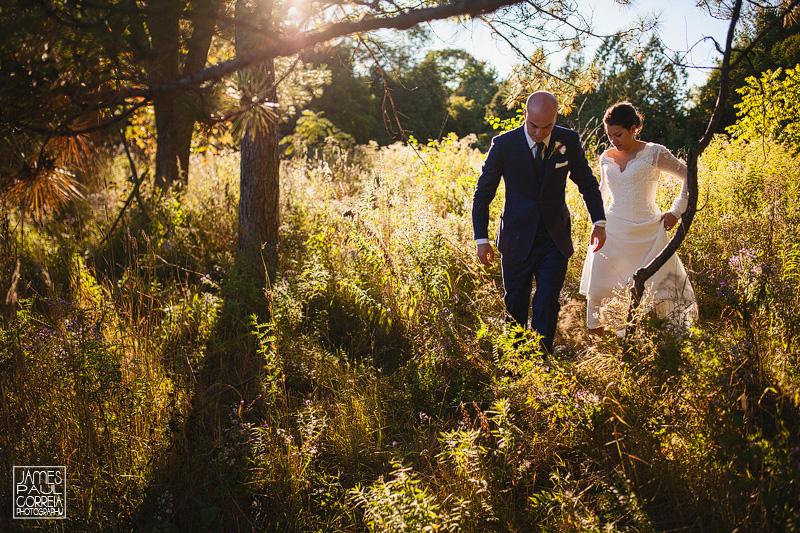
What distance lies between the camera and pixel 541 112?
317 cm

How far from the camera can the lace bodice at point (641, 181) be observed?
363 cm

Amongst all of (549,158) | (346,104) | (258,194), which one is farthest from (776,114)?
(346,104)

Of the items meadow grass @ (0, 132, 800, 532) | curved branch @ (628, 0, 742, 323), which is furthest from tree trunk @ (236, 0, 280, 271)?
curved branch @ (628, 0, 742, 323)

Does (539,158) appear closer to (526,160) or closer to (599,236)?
(526,160)

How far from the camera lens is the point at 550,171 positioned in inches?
132

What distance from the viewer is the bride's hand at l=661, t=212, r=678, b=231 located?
3.59m

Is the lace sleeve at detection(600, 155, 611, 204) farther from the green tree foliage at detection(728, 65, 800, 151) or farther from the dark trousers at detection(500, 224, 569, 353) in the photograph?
the green tree foliage at detection(728, 65, 800, 151)

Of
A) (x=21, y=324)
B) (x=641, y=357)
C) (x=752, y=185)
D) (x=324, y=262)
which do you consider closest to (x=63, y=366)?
(x=21, y=324)

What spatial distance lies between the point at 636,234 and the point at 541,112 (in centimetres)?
136

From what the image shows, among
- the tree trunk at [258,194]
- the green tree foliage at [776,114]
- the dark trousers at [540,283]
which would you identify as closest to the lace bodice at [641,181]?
the dark trousers at [540,283]

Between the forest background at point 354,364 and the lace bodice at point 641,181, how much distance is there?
649mm

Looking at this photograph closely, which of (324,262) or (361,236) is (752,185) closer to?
(361,236)

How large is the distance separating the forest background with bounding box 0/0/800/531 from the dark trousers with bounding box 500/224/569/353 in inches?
14.2

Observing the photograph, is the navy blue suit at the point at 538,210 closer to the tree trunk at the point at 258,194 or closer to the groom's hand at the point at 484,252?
the groom's hand at the point at 484,252
